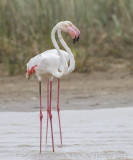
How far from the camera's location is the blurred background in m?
9.62

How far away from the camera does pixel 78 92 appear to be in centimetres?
887

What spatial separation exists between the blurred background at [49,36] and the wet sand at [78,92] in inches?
16.1

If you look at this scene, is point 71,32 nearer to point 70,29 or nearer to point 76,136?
point 70,29

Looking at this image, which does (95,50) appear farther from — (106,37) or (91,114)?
(91,114)

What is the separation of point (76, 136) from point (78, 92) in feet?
9.31

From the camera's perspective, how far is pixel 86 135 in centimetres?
610

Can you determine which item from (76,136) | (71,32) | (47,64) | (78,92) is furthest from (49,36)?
(71,32)

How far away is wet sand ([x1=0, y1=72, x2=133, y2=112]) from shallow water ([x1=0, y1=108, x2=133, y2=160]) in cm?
45

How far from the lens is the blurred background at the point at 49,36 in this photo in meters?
9.62

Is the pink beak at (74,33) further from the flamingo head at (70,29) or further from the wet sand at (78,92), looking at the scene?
the wet sand at (78,92)

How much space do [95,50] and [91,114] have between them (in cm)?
413

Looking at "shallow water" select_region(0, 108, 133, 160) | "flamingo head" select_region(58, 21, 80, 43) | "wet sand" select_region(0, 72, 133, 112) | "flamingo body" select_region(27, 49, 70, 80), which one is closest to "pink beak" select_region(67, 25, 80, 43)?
"flamingo head" select_region(58, 21, 80, 43)

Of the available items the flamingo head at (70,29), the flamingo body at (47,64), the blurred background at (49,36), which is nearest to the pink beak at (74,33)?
the flamingo head at (70,29)

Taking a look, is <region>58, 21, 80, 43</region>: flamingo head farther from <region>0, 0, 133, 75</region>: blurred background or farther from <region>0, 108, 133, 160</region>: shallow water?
<region>0, 0, 133, 75</region>: blurred background
